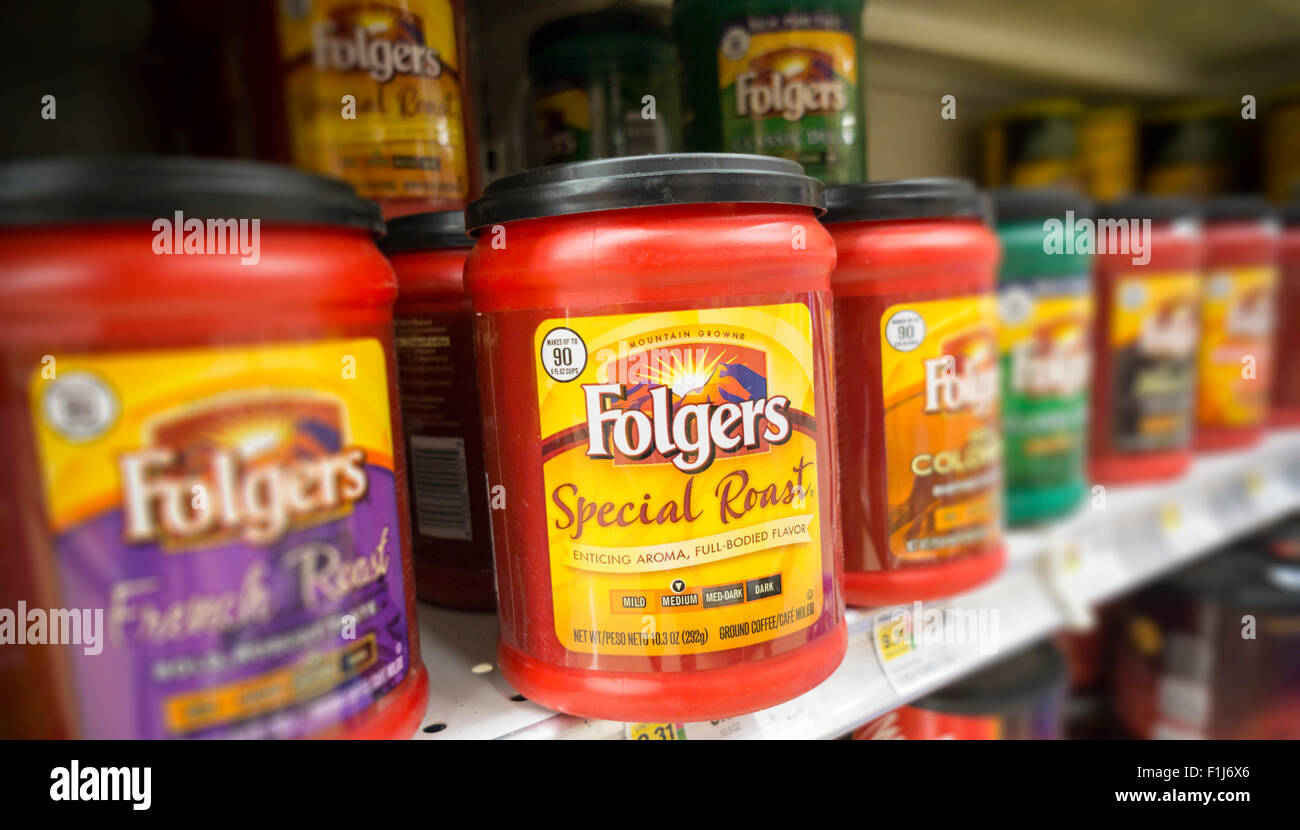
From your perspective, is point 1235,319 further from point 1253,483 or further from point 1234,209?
point 1253,483

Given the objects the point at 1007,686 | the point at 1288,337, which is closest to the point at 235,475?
the point at 1007,686

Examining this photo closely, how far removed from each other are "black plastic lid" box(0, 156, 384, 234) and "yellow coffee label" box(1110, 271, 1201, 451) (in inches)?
46.3

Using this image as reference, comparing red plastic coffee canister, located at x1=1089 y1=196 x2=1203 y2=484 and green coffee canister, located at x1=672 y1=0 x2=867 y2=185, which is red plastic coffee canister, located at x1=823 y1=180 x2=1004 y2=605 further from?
red plastic coffee canister, located at x1=1089 y1=196 x2=1203 y2=484

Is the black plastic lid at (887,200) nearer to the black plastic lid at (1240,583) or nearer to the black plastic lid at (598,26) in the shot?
the black plastic lid at (598,26)

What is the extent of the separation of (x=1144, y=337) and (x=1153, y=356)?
4 centimetres

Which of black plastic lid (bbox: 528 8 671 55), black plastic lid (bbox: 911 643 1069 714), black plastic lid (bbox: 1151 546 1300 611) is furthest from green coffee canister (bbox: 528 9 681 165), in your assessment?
black plastic lid (bbox: 1151 546 1300 611)

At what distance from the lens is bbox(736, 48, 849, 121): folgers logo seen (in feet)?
2.72

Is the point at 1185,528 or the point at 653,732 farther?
the point at 1185,528

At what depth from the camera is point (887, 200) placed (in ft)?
2.65

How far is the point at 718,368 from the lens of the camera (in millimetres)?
614
